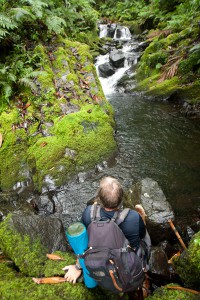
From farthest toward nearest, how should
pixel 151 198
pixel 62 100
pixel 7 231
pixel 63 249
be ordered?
pixel 62 100 → pixel 151 198 → pixel 63 249 → pixel 7 231

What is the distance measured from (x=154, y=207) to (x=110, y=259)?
2224mm

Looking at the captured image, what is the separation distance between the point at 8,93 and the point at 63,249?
16.5 ft

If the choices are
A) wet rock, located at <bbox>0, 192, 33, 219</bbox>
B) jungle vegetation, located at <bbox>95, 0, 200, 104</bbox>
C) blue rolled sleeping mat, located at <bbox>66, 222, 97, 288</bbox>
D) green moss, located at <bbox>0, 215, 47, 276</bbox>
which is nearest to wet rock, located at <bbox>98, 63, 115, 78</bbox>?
jungle vegetation, located at <bbox>95, 0, 200, 104</bbox>

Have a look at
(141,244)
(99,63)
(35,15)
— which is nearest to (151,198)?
(141,244)

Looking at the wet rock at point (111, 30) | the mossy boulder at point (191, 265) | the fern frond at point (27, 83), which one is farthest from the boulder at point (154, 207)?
the wet rock at point (111, 30)

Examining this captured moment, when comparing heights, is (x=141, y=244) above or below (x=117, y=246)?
below

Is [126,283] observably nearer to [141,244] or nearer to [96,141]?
[141,244]

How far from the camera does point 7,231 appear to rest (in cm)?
307

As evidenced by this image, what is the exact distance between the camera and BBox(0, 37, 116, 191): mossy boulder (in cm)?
573

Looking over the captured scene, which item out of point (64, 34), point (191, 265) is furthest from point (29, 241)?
point (64, 34)

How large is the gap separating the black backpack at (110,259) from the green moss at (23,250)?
98 cm

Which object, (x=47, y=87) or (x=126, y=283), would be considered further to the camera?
(x=47, y=87)

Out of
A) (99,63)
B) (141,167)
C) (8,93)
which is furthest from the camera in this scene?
(99,63)

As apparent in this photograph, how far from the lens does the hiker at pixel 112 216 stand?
236cm
